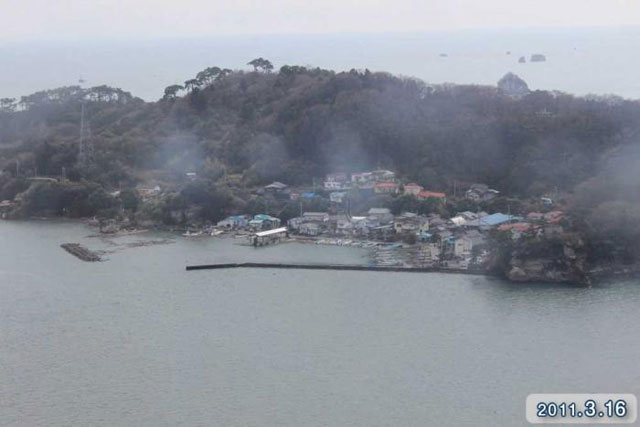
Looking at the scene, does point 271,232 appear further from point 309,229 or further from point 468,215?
point 468,215

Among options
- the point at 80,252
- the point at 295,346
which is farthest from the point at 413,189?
the point at 295,346

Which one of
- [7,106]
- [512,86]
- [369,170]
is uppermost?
[512,86]

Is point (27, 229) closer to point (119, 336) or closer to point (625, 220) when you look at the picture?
point (119, 336)

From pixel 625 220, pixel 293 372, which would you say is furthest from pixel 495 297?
pixel 293 372

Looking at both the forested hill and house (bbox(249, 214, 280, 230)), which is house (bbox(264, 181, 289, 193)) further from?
house (bbox(249, 214, 280, 230))

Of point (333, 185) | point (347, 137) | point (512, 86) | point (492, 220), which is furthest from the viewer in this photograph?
point (512, 86)

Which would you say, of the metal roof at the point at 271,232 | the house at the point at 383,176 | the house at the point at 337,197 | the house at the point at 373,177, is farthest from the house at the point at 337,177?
the metal roof at the point at 271,232

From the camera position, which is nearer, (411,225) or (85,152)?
(411,225)
